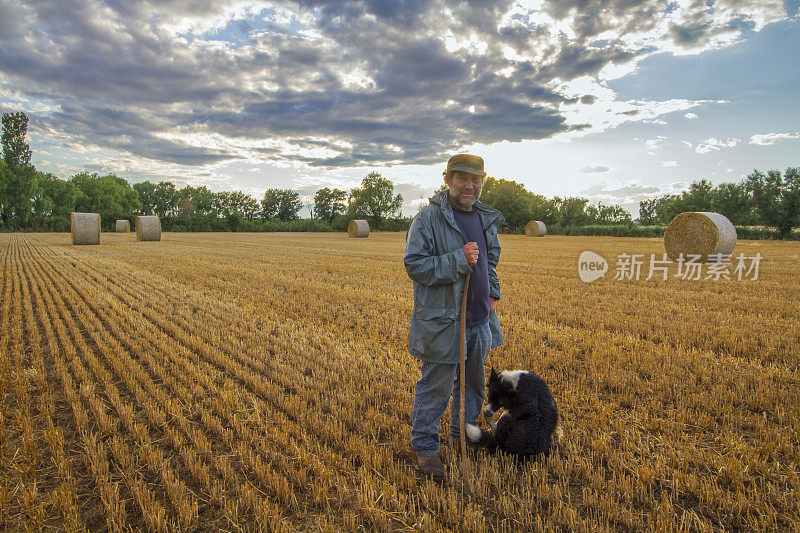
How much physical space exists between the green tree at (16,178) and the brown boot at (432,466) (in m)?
78.9

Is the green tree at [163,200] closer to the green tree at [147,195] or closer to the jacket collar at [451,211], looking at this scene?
the green tree at [147,195]

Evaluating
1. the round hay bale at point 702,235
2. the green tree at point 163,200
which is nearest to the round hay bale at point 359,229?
the round hay bale at point 702,235

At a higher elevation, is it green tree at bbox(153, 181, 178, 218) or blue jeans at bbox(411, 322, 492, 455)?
green tree at bbox(153, 181, 178, 218)

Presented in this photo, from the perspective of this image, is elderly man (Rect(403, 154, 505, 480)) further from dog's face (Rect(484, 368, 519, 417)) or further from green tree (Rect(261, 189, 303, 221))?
green tree (Rect(261, 189, 303, 221))

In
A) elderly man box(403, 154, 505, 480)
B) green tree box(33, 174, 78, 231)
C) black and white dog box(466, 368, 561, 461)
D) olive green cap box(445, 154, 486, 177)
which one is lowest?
black and white dog box(466, 368, 561, 461)

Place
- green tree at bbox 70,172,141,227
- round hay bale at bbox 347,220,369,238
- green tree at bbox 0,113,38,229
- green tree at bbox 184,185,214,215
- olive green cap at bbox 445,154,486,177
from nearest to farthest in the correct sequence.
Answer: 1. olive green cap at bbox 445,154,486,177
2. round hay bale at bbox 347,220,369,238
3. green tree at bbox 0,113,38,229
4. green tree at bbox 70,172,141,227
5. green tree at bbox 184,185,214,215

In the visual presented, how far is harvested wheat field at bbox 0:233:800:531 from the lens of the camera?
2.84 metres

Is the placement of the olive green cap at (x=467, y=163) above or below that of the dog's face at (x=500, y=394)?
above

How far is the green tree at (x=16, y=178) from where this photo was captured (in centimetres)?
6162

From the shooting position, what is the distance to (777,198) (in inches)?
2085

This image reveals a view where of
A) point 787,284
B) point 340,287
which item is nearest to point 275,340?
point 340,287

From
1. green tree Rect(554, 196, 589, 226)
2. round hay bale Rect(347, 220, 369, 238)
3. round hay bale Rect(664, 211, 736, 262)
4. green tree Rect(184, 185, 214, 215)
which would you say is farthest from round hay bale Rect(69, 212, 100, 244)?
green tree Rect(184, 185, 214, 215)

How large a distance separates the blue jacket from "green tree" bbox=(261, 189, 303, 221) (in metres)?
110

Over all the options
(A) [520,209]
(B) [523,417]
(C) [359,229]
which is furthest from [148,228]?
(A) [520,209]
